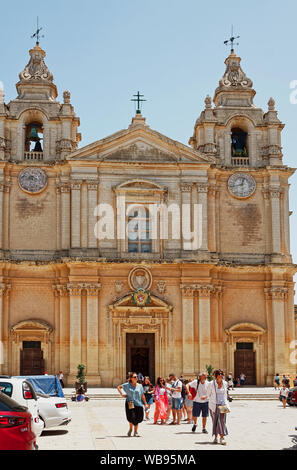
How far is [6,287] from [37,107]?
10.3 m

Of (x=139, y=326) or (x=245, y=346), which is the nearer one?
(x=139, y=326)

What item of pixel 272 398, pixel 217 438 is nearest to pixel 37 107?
pixel 272 398

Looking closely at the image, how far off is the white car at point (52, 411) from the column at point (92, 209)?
66.9 feet

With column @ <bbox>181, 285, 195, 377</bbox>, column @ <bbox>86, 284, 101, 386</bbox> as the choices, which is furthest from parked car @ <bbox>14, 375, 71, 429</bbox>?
column @ <bbox>181, 285, 195, 377</bbox>

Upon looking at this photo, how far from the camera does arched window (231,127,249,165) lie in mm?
43906

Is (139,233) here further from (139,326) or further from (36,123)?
(36,123)

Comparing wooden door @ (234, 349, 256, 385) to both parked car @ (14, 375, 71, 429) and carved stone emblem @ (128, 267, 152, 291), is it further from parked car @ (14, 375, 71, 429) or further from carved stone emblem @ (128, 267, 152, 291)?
parked car @ (14, 375, 71, 429)

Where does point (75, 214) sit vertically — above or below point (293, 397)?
above

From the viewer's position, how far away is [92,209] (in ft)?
134

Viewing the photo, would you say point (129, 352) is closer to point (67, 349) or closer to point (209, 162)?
point (67, 349)

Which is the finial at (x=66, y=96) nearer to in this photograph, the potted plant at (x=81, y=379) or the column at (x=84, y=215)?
the column at (x=84, y=215)

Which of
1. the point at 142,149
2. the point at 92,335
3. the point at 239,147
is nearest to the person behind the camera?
the point at 92,335

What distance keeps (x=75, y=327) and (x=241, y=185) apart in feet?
40.5

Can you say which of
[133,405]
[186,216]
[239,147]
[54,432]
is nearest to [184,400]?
[54,432]
